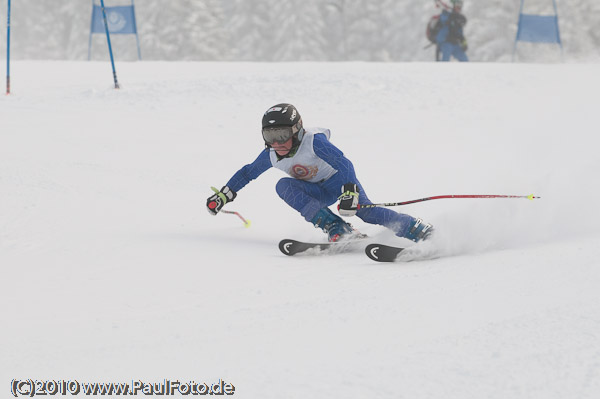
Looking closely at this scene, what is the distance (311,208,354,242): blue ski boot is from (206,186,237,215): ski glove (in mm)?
763

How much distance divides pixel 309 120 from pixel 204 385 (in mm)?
7254

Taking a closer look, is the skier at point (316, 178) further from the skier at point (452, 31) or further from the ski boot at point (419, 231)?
the skier at point (452, 31)

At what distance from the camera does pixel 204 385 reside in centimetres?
204

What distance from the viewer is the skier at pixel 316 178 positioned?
4.36 meters

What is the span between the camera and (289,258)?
422 centimetres

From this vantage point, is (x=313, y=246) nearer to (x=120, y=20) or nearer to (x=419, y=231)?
(x=419, y=231)

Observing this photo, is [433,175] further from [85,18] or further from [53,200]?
[85,18]

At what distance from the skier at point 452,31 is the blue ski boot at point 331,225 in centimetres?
1029

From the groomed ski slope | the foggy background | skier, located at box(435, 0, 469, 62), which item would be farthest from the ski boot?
the foggy background

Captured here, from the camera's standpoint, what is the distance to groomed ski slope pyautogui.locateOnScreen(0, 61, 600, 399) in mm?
2131

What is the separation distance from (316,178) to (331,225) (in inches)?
17.0

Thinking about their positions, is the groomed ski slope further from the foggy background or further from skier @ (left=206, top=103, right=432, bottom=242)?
the foggy background

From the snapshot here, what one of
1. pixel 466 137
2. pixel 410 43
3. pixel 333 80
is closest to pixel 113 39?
pixel 410 43

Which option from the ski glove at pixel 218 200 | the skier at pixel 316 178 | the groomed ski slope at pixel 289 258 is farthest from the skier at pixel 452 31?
the ski glove at pixel 218 200
